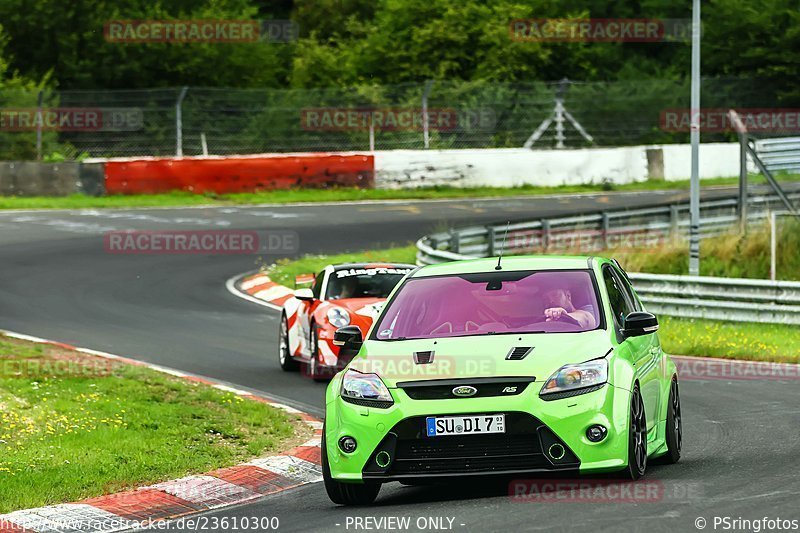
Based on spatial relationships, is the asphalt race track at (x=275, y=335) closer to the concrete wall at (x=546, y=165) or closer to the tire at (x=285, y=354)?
the tire at (x=285, y=354)

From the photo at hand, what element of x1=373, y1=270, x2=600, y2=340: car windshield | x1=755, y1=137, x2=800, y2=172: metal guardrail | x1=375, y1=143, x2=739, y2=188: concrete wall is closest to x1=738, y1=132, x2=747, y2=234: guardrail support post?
x1=755, y1=137, x2=800, y2=172: metal guardrail

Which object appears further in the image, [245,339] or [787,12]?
[787,12]

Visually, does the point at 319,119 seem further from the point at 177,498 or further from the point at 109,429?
the point at 177,498

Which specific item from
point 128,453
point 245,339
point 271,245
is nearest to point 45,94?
point 271,245

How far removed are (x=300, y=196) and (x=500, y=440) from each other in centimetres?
2933

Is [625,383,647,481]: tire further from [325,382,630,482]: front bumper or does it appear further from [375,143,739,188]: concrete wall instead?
[375,143,739,188]: concrete wall

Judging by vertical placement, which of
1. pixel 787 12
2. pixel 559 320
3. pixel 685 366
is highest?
pixel 787 12

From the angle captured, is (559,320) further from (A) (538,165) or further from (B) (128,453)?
(A) (538,165)

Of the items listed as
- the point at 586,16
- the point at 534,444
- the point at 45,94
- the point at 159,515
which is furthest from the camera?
the point at 586,16

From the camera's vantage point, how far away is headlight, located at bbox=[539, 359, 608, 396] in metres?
8.84

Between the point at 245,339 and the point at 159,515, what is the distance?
1047cm

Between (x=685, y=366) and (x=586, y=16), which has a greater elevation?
(x=586, y=16)

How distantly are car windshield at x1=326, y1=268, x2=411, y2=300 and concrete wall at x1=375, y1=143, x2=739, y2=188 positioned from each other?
70.5 ft

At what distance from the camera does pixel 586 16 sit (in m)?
53.7
